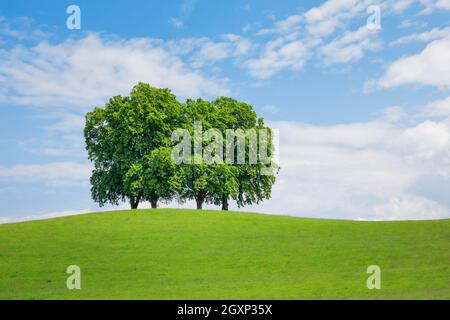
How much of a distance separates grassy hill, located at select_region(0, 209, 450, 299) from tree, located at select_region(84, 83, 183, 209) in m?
6.89

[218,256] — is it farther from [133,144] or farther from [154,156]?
[133,144]

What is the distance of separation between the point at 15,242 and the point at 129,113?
21.7m

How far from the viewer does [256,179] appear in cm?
6209

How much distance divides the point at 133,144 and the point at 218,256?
2636 cm

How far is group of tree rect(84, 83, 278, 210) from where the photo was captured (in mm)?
53125

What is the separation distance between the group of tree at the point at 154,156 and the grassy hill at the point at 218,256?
6.92 m

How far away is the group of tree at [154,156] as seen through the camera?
53.1 m

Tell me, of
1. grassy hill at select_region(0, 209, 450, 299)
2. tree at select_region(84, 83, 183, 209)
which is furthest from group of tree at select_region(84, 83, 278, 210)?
grassy hill at select_region(0, 209, 450, 299)
